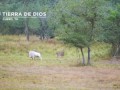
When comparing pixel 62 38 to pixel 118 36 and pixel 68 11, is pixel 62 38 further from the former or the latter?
pixel 118 36

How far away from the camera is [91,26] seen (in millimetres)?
34281

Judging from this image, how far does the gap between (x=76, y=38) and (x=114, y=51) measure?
1132cm

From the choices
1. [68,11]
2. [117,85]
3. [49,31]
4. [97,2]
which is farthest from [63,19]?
[49,31]

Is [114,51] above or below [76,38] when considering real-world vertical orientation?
below

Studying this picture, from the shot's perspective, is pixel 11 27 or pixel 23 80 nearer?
pixel 23 80
